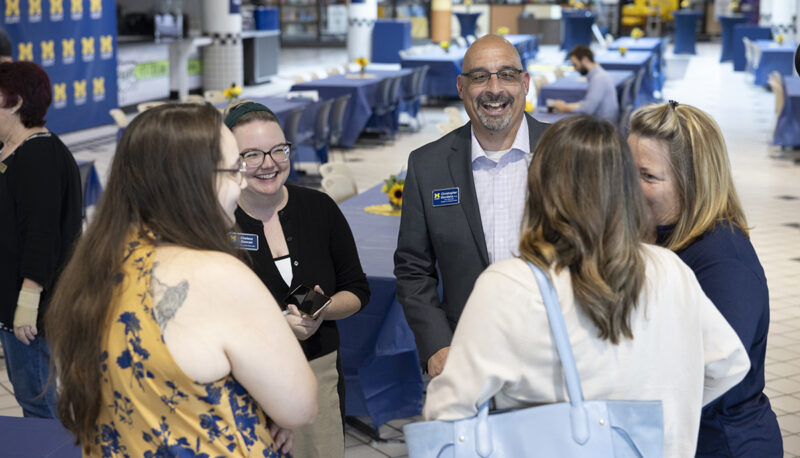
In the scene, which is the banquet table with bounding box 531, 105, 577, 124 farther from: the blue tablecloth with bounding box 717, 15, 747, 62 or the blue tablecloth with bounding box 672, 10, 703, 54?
the blue tablecloth with bounding box 672, 10, 703, 54

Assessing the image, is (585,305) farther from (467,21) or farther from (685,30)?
(685,30)

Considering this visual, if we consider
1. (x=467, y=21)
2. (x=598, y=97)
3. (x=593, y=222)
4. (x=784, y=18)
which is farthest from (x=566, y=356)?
(x=467, y=21)

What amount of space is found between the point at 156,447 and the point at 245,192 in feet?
3.46

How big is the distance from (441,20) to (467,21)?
940 millimetres

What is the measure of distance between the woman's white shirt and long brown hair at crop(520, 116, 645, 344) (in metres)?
0.03

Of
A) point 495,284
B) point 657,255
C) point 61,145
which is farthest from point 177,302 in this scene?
point 61,145

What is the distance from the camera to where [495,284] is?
149cm

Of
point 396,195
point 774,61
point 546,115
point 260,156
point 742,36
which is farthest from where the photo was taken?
point 742,36

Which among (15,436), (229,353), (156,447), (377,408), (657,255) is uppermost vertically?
(657,255)

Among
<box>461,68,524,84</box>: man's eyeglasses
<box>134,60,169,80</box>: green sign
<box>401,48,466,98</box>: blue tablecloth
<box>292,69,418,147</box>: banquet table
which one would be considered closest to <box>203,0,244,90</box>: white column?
<box>134,60,169,80</box>: green sign

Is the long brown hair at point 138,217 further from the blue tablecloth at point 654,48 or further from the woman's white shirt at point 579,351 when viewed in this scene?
the blue tablecloth at point 654,48

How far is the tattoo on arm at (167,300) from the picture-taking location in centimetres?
142

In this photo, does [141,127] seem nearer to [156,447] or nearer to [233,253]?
[233,253]

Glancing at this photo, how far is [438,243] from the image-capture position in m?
2.58
